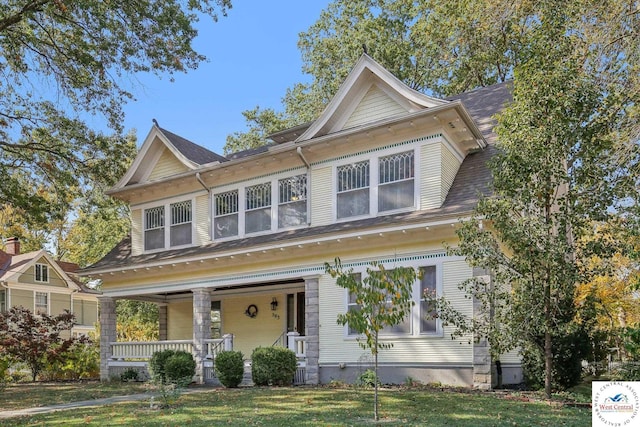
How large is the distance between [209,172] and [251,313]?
16.9ft

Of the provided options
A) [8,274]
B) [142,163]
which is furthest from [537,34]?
[8,274]

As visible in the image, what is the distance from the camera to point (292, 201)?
675 inches

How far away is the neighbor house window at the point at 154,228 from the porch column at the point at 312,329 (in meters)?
6.53

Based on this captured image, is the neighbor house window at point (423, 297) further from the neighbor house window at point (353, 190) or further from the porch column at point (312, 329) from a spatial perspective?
the porch column at point (312, 329)

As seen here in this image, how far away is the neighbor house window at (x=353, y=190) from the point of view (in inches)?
616

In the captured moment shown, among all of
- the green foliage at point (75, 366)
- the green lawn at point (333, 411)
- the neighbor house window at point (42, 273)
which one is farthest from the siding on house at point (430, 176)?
the neighbor house window at point (42, 273)

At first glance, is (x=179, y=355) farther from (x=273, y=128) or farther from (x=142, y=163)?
(x=273, y=128)

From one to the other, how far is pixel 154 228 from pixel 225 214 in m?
3.12

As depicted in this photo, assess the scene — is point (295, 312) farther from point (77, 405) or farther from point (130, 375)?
point (77, 405)

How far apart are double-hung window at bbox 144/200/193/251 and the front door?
383 centimetres

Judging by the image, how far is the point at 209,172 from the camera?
60.3ft

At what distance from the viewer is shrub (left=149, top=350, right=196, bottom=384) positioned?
1582cm

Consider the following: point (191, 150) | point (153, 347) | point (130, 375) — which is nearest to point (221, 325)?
point (153, 347)

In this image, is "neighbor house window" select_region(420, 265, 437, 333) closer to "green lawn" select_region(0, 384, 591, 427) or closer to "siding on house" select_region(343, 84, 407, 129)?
"green lawn" select_region(0, 384, 591, 427)
